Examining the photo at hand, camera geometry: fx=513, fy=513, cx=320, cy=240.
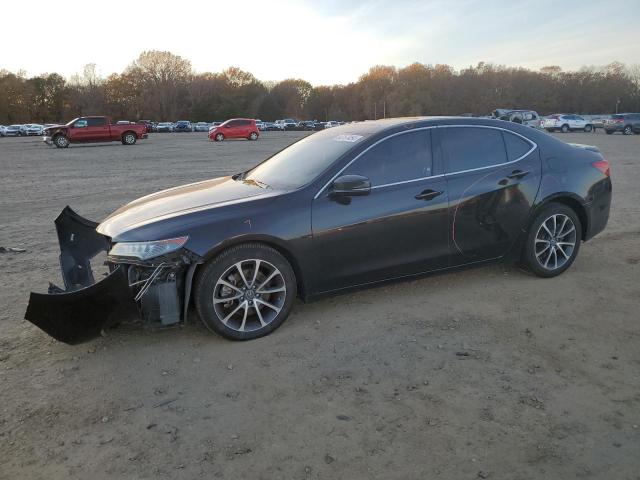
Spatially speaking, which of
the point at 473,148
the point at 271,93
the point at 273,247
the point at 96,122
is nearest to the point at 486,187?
the point at 473,148

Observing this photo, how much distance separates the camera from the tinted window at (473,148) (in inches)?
184

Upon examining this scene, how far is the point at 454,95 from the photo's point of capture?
105 meters

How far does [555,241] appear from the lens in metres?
5.06

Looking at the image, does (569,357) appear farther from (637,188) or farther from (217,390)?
(637,188)

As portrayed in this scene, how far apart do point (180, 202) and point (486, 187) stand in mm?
2737

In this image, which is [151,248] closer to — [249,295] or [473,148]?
[249,295]

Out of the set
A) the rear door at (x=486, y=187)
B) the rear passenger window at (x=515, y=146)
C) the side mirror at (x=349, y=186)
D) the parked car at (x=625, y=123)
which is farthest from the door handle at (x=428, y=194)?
the parked car at (x=625, y=123)

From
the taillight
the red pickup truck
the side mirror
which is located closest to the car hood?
the side mirror

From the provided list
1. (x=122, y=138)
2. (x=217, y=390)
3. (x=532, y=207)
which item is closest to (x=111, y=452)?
(x=217, y=390)

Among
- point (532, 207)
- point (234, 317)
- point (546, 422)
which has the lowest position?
point (546, 422)

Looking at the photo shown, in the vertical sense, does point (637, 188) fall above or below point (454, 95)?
below

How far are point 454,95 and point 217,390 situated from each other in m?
110

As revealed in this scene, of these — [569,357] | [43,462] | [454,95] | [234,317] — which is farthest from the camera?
[454,95]

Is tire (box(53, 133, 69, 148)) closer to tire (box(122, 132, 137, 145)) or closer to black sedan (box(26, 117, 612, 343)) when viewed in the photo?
tire (box(122, 132, 137, 145))
